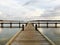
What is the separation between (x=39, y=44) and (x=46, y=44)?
36cm

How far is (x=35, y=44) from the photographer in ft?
27.3

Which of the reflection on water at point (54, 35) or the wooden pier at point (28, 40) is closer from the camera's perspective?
the wooden pier at point (28, 40)

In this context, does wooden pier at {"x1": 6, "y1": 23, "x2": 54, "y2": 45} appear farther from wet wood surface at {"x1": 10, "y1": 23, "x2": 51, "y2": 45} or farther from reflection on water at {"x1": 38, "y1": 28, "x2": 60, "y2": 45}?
reflection on water at {"x1": 38, "y1": 28, "x2": 60, "y2": 45}

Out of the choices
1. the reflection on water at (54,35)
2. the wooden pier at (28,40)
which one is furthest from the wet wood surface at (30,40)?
the reflection on water at (54,35)

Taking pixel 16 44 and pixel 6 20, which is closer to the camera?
pixel 16 44

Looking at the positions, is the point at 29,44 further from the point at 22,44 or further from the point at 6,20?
the point at 6,20

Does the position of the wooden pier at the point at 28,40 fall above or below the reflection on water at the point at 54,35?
above

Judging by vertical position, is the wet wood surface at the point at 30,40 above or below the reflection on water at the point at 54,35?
above

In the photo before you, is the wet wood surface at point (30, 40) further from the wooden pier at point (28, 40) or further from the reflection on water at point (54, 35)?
the reflection on water at point (54, 35)

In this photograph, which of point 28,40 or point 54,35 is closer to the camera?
point 28,40

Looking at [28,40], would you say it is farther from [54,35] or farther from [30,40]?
[54,35]

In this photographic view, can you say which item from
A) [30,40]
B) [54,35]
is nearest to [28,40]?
[30,40]

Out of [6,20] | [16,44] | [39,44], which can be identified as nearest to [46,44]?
[39,44]

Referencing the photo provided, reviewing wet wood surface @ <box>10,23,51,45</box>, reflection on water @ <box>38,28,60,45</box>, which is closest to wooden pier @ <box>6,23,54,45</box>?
wet wood surface @ <box>10,23,51,45</box>
